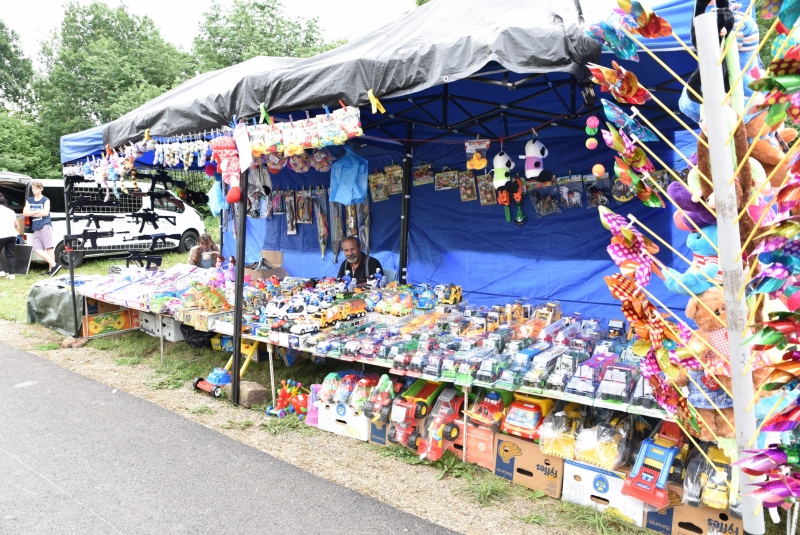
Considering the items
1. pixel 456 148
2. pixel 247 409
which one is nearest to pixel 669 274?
pixel 247 409

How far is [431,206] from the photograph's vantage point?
5574mm

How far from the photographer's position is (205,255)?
7223mm

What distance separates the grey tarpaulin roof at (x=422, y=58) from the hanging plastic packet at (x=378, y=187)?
2.19 m

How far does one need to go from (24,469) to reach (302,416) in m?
1.78

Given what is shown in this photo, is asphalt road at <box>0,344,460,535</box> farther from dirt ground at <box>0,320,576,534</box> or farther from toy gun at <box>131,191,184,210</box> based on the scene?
toy gun at <box>131,191,184,210</box>

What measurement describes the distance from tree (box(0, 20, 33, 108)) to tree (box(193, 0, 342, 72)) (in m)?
8.18

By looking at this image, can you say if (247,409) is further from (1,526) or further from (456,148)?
(456,148)

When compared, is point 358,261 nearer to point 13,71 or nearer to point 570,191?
point 570,191

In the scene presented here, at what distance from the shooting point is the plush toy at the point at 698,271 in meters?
1.31

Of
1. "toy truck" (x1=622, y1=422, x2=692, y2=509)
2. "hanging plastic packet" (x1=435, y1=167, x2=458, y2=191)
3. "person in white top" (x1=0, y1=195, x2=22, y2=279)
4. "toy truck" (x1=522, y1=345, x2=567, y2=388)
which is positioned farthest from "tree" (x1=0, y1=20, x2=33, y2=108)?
"toy truck" (x1=622, y1=422, x2=692, y2=509)

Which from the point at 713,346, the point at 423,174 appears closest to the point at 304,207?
the point at 423,174

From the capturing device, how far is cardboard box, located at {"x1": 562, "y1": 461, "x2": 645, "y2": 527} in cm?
247

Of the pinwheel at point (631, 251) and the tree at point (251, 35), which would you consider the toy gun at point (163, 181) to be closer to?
the pinwheel at point (631, 251)

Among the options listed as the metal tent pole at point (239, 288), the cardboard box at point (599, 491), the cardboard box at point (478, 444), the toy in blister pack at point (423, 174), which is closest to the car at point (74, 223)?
the toy in blister pack at point (423, 174)
